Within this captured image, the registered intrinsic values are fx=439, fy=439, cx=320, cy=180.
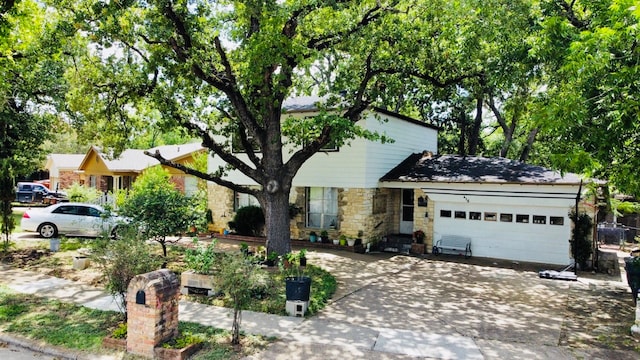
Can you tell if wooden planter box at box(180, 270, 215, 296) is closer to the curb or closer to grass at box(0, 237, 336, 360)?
grass at box(0, 237, 336, 360)

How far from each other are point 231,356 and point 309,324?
2007 millimetres

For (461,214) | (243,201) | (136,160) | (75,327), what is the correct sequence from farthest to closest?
(136,160) → (243,201) → (461,214) → (75,327)

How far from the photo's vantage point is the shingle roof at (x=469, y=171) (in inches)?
618

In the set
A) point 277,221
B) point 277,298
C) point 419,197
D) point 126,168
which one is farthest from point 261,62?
point 126,168

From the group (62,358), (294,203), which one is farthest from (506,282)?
(62,358)

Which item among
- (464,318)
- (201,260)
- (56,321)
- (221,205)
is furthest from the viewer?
(221,205)

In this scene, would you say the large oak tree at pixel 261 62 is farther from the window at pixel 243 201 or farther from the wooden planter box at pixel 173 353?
the wooden planter box at pixel 173 353

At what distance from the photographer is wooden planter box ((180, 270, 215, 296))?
10.8 m

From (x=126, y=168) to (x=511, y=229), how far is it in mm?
25170

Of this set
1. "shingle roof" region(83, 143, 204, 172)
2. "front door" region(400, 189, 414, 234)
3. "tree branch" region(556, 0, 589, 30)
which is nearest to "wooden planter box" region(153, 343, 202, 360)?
"tree branch" region(556, 0, 589, 30)

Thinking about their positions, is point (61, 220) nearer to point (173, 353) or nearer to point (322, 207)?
point (322, 207)

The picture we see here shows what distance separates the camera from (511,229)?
1620 cm

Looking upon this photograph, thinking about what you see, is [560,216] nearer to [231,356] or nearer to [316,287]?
[316,287]

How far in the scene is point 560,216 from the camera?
15289 millimetres
